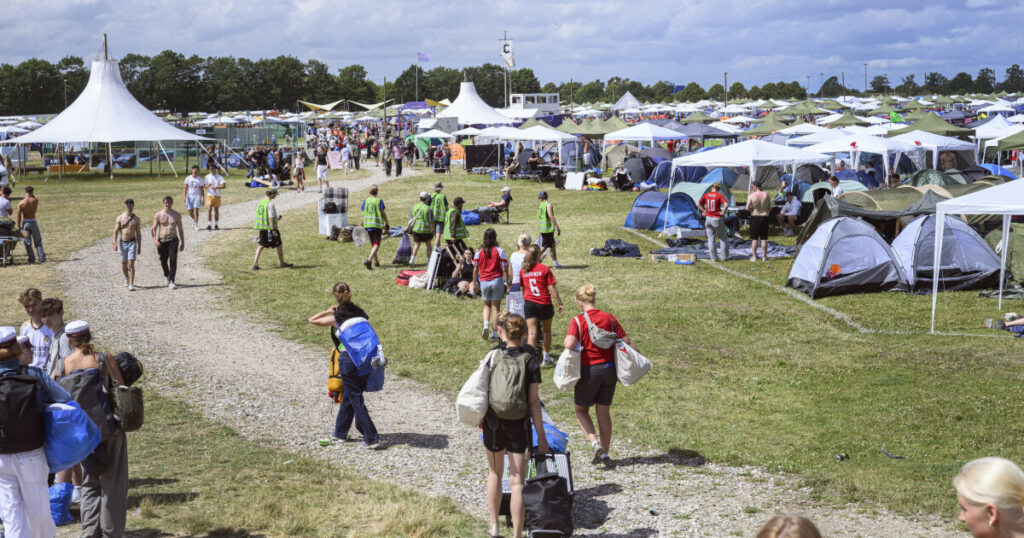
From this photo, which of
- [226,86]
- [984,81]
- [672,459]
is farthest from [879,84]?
[672,459]

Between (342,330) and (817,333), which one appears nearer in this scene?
(342,330)

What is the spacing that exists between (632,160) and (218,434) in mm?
26818

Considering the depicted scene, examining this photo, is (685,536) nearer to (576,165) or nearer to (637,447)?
(637,447)

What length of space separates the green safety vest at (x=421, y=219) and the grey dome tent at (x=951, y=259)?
861 cm

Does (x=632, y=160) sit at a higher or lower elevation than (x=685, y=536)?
higher

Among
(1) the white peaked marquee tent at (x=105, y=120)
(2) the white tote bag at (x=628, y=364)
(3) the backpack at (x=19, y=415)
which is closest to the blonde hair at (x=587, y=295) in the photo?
(2) the white tote bag at (x=628, y=364)

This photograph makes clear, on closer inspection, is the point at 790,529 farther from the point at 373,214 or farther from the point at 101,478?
the point at 373,214

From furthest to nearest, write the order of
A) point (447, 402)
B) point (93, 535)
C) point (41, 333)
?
point (447, 402), point (41, 333), point (93, 535)

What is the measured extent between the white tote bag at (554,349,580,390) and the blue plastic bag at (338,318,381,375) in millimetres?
1608

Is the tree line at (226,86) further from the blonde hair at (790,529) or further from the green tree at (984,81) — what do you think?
the blonde hair at (790,529)

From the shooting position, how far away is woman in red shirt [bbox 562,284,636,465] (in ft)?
23.8

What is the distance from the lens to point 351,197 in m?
31.3

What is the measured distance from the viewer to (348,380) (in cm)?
A: 788

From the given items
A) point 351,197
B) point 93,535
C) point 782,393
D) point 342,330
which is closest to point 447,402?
point 342,330
